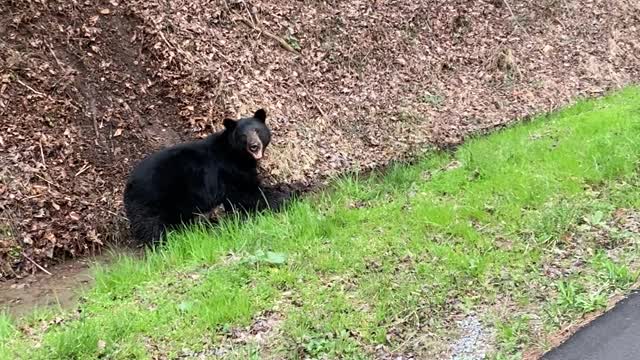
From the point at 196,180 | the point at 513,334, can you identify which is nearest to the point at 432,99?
the point at 196,180

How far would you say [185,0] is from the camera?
1095 cm

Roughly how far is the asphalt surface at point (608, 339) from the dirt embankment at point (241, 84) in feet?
18.7

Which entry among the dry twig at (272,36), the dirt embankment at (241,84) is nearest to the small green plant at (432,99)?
the dirt embankment at (241,84)

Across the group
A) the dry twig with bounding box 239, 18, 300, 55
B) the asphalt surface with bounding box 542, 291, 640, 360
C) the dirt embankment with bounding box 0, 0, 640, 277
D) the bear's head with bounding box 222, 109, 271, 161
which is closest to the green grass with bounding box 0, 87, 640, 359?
the asphalt surface with bounding box 542, 291, 640, 360

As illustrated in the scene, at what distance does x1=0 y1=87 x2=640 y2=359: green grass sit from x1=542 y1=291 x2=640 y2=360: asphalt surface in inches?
6.1

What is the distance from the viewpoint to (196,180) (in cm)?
798

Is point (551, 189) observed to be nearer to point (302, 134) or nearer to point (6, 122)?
point (302, 134)

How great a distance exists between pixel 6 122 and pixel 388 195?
4838 millimetres

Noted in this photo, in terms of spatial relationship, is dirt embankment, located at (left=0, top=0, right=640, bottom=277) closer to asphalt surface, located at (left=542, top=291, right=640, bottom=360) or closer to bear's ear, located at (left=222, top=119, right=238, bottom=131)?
bear's ear, located at (left=222, top=119, right=238, bottom=131)

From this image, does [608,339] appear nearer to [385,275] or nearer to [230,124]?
[385,275]

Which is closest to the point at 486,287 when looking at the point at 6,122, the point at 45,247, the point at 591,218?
the point at 591,218

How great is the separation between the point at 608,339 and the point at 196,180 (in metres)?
5.04

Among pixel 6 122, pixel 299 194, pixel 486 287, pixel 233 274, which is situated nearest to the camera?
pixel 486 287

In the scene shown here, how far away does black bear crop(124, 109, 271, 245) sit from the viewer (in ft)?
25.4
